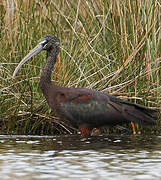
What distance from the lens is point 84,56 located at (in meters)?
8.78

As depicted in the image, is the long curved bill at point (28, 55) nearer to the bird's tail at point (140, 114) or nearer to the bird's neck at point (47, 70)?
the bird's neck at point (47, 70)

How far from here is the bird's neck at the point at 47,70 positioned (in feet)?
26.7

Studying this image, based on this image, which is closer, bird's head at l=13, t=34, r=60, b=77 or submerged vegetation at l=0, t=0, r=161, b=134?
bird's head at l=13, t=34, r=60, b=77

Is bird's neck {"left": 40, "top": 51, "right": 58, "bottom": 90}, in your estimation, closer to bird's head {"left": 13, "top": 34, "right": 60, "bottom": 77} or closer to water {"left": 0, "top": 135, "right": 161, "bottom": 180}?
bird's head {"left": 13, "top": 34, "right": 60, "bottom": 77}

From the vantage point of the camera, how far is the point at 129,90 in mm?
8414

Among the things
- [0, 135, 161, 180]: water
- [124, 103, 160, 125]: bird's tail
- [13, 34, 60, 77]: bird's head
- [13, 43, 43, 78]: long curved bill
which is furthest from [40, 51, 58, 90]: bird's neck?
[124, 103, 160, 125]: bird's tail

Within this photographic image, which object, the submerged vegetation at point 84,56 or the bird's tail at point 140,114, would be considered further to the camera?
the submerged vegetation at point 84,56

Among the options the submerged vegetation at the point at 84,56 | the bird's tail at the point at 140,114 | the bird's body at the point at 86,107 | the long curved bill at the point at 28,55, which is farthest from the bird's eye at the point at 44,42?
the bird's tail at the point at 140,114

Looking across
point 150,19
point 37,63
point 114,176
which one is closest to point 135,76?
point 150,19

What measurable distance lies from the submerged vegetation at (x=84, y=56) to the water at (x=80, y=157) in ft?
1.77

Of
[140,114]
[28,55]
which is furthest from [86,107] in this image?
[28,55]

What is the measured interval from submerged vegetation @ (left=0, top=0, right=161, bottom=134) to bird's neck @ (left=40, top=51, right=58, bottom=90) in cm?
22

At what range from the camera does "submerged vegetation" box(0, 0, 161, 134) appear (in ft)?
27.4

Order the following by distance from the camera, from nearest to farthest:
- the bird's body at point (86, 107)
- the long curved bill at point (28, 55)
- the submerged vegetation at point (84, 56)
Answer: the bird's body at point (86, 107) → the long curved bill at point (28, 55) → the submerged vegetation at point (84, 56)
